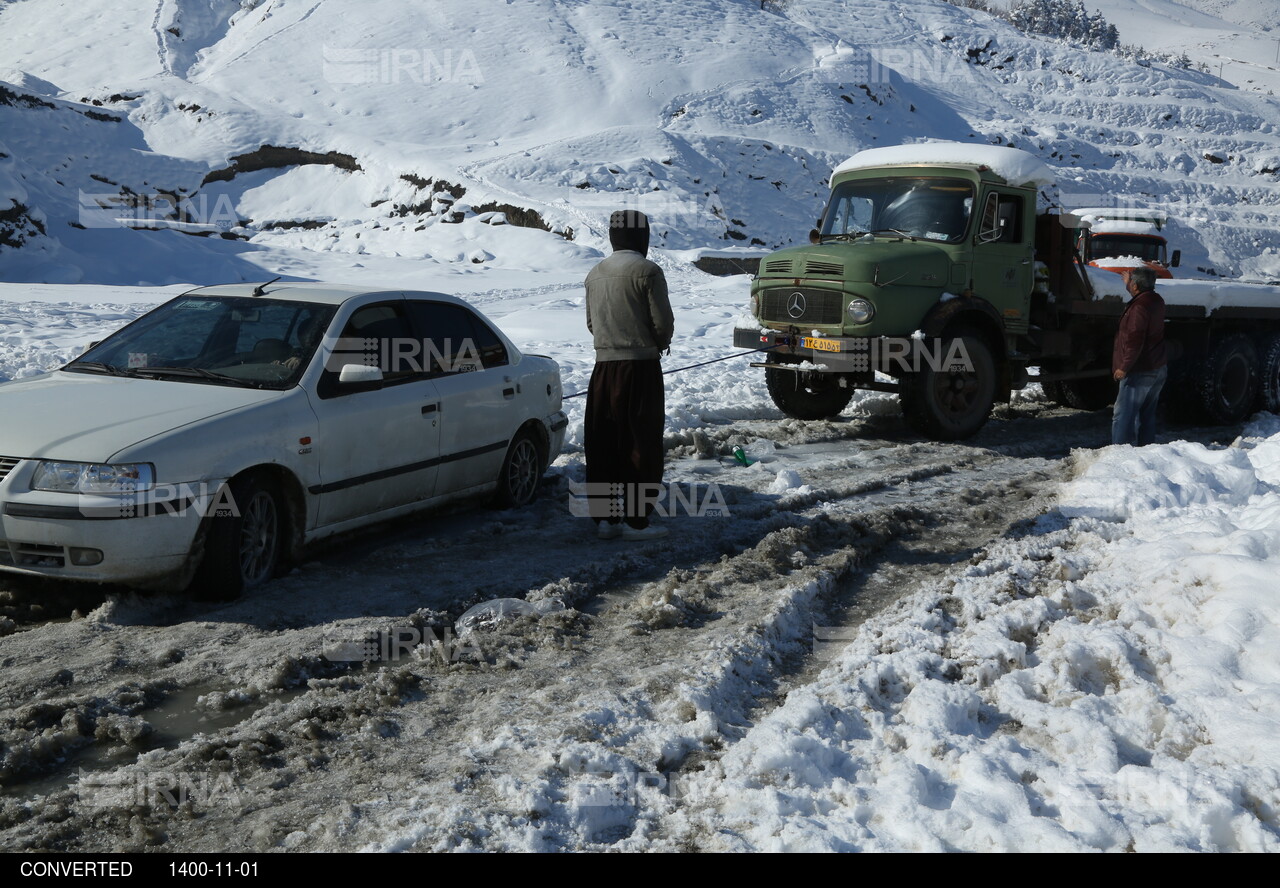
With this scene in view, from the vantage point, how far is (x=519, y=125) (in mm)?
43219

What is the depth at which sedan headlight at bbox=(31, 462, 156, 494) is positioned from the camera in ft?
16.5

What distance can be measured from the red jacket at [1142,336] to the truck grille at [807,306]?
2440mm

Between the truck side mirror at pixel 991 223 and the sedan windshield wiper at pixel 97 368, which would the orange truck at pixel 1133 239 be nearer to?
the truck side mirror at pixel 991 223

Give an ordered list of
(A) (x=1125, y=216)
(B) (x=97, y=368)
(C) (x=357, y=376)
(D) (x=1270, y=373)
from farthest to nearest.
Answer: (A) (x=1125, y=216), (D) (x=1270, y=373), (B) (x=97, y=368), (C) (x=357, y=376)

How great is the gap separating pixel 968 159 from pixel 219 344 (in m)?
7.60

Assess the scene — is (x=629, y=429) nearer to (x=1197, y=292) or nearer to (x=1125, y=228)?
(x=1197, y=292)

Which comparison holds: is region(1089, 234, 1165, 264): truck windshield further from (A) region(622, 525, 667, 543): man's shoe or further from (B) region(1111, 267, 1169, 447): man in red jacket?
(A) region(622, 525, 667, 543): man's shoe

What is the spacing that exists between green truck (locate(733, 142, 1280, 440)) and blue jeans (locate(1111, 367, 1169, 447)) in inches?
51.8

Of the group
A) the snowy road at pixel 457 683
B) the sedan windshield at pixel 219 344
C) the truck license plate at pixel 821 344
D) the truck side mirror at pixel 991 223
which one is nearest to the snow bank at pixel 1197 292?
the truck side mirror at pixel 991 223

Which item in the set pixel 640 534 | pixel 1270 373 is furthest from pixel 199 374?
pixel 1270 373

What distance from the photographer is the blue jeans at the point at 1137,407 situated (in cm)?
990

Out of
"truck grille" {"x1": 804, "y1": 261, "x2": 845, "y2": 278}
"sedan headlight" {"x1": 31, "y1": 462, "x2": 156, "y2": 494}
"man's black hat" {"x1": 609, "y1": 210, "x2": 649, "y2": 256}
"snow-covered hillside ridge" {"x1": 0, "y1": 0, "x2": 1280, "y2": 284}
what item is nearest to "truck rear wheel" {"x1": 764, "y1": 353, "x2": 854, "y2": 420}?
"truck grille" {"x1": 804, "y1": 261, "x2": 845, "y2": 278}
